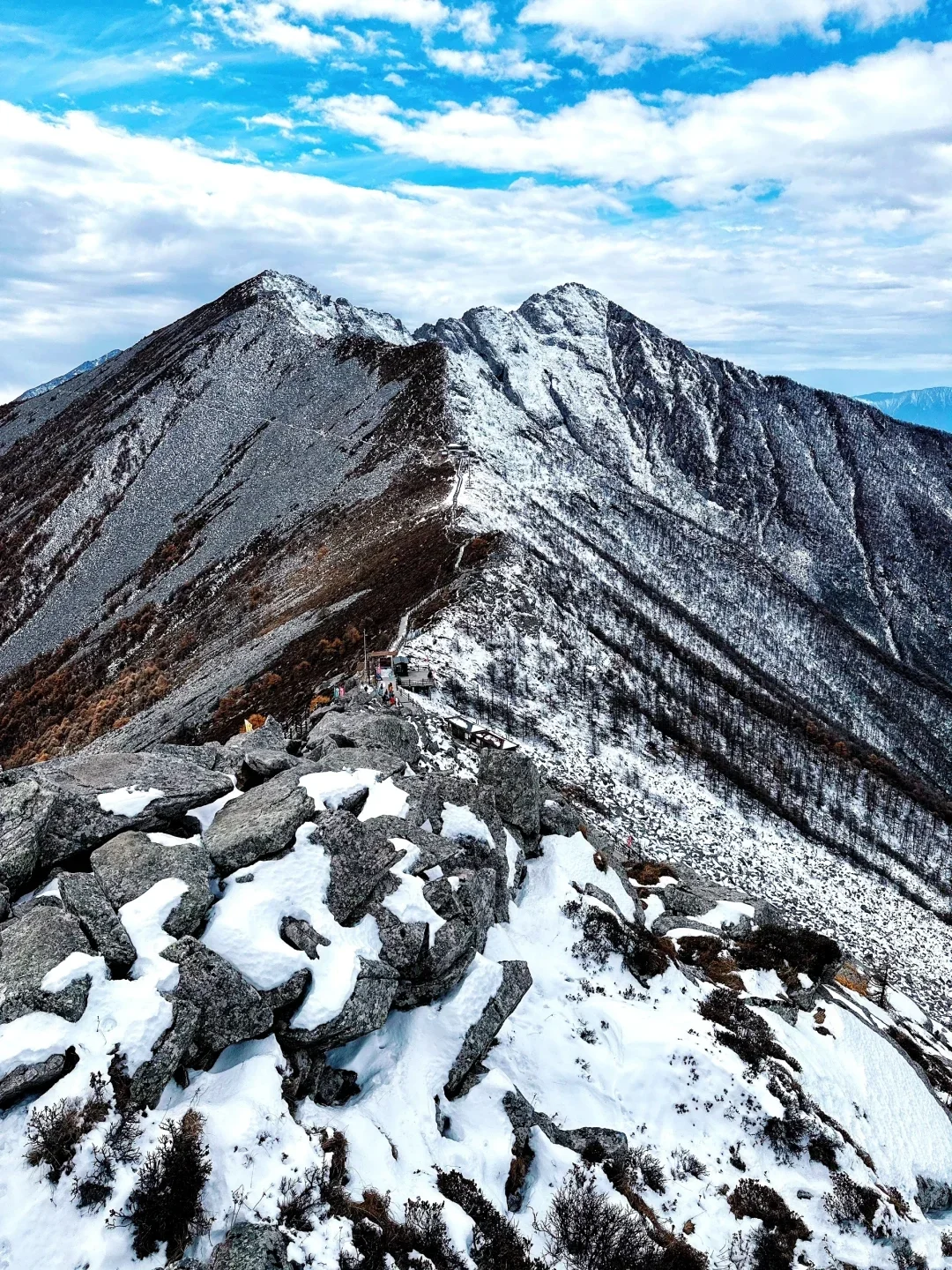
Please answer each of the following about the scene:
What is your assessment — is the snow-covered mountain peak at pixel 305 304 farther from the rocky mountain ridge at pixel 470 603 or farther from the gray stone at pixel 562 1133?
the gray stone at pixel 562 1133

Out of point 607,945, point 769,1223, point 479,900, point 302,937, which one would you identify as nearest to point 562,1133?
point 769,1223

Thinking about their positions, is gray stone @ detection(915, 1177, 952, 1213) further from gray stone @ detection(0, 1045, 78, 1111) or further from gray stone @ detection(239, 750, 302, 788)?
gray stone @ detection(0, 1045, 78, 1111)

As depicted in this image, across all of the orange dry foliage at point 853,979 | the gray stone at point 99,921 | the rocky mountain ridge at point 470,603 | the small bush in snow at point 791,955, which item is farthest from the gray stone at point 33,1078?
the orange dry foliage at point 853,979

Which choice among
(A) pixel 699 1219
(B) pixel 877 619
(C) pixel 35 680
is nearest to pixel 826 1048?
(A) pixel 699 1219

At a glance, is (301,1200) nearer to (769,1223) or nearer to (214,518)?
(769,1223)

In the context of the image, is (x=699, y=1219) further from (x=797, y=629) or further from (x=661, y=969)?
(x=797, y=629)
